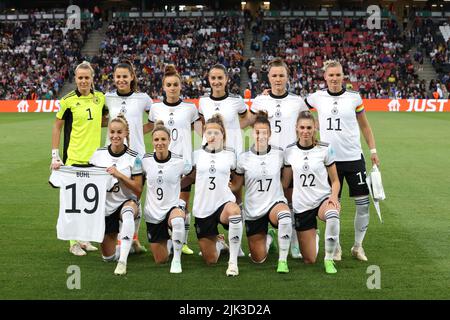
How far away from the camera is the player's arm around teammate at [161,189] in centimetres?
678

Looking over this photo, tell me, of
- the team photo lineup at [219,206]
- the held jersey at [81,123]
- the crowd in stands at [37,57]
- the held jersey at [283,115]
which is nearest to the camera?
the team photo lineup at [219,206]

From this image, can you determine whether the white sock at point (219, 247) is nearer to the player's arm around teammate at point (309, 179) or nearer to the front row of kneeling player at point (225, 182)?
the front row of kneeling player at point (225, 182)

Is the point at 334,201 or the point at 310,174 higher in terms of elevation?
the point at 310,174

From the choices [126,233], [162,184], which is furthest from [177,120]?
[126,233]

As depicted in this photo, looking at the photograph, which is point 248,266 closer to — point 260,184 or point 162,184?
point 260,184

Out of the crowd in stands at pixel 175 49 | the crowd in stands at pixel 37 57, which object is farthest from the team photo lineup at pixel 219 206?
the crowd in stands at pixel 37 57

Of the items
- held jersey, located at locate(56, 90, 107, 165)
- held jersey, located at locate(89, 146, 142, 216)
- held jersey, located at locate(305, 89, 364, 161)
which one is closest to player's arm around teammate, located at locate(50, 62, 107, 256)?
held jersey, located at locate(56, 90, 107, 165)

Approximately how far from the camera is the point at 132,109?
24.7 feet

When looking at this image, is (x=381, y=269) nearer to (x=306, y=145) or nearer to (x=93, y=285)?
(x=306, y=145)

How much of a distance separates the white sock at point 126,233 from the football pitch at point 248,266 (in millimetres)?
196

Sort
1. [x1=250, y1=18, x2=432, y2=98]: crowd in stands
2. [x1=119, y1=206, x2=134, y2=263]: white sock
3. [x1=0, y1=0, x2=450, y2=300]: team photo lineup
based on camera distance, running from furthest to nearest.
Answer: [x1=250, y1=18, x2=432, y2=98]: crowd in stands, [x1=119, y1=206, x2=134, y2=263]: white sock, [x1=0, y1=0, x2=450, y2=300]: team photo lineup

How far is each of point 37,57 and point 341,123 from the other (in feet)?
126

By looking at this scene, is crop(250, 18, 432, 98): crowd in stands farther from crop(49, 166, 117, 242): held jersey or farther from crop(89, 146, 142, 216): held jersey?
crop(49, 166, 117, 242): held jersey

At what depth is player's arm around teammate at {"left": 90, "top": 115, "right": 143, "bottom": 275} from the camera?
6.79 m
